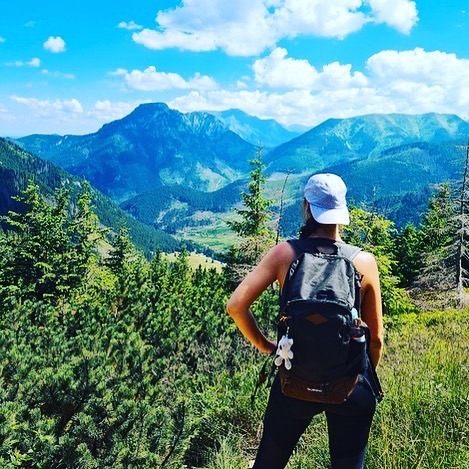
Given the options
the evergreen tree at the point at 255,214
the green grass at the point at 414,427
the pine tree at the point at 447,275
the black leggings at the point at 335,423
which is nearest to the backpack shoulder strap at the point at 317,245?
the black leggings at the point at 335,423

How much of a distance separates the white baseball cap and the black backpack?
0.67ft

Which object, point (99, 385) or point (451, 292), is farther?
point (451, 292)

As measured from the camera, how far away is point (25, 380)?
527 centimetres

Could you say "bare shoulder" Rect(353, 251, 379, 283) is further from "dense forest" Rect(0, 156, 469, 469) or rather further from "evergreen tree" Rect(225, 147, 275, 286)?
"evergreen tree" Rect(225, 147, 275, 286)

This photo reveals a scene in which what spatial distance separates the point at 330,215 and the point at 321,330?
0.61 meters

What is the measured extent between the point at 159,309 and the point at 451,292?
14.8m

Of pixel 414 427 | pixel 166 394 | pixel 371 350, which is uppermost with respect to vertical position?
pixel 371 350

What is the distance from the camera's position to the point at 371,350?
2.53 metres

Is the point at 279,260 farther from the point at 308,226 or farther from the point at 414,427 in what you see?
the point at 414,427

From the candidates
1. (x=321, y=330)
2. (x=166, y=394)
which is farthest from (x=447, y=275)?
(x=321, y=330)

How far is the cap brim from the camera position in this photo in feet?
7.73

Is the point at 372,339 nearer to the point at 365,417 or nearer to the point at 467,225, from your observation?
the point at 365,417

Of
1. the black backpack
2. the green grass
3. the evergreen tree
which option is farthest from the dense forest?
the evergreen tree

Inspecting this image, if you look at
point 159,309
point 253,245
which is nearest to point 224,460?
point 159,309
